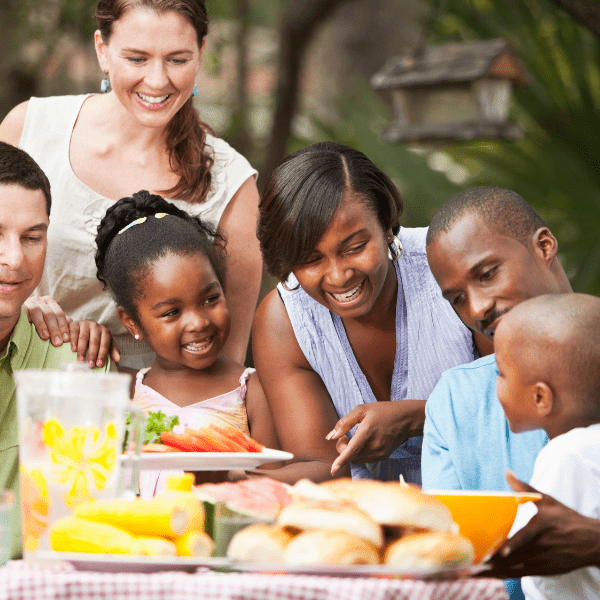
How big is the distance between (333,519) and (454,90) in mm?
4381

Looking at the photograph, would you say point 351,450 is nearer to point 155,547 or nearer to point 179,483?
point 179,483

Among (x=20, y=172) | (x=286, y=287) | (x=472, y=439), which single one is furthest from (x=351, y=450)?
(x=20, y=172)

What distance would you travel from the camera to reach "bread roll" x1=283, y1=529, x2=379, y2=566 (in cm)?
118

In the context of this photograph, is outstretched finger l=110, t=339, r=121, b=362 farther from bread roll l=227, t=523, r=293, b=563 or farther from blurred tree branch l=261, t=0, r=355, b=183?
blurred tree branch l=261, t=0, r=355, b=183

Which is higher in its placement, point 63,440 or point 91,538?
point 63,440

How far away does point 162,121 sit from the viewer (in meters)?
2.99

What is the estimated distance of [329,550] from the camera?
46.6 inches

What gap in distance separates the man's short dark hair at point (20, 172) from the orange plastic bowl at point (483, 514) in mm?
1545

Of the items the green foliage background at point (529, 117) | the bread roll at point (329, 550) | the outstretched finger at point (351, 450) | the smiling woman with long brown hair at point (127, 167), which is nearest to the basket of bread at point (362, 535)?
the bread roll at point (329, 550)

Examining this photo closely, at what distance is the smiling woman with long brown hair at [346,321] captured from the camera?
2395 millimetres

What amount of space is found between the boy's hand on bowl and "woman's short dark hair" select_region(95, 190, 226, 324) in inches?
67.2

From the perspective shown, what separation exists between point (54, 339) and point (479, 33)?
187 inches

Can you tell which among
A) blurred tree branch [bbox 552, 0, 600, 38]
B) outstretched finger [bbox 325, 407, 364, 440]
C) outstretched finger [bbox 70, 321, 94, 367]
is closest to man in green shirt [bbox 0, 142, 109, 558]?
outstretched finger [bbox 70, 321, 94, 367]

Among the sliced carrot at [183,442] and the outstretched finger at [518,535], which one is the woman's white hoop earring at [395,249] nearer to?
the sliced carrot at [183,442]
